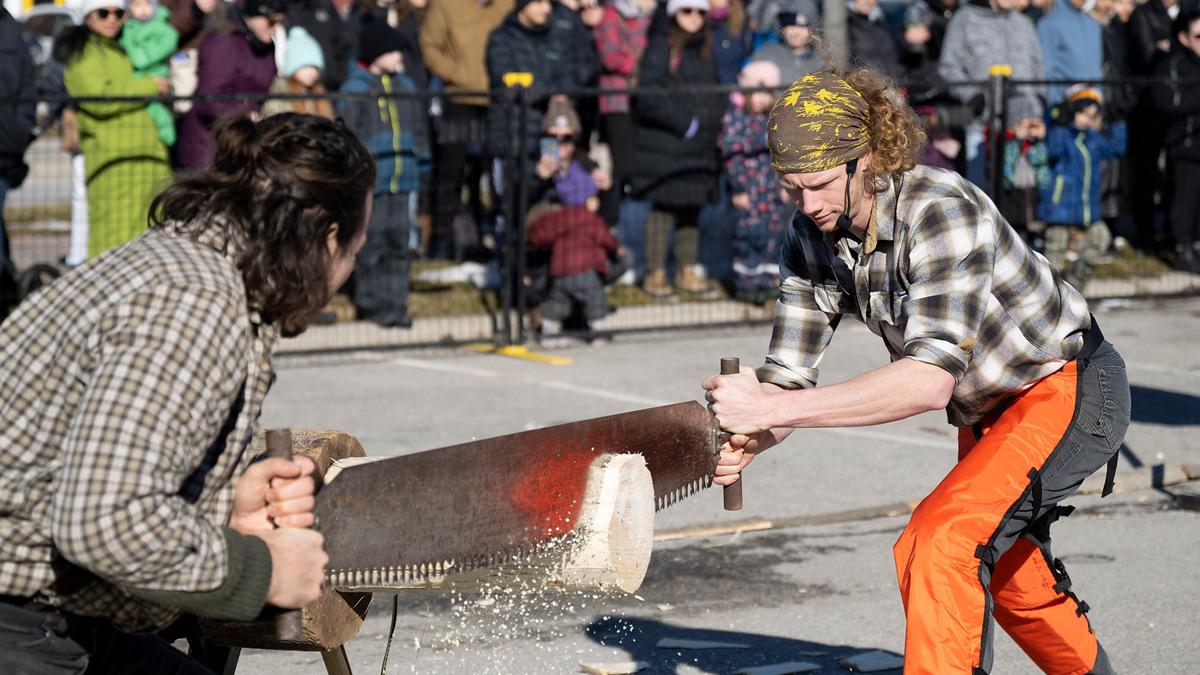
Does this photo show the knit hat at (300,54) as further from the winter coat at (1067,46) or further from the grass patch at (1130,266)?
the grass patch at (1130,266)

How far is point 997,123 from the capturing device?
12.9 metres

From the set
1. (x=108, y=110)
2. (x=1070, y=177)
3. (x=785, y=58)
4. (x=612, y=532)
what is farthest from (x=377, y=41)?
(x=612, y=532)

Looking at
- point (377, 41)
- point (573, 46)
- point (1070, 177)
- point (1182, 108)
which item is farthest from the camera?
point (1182, 108)

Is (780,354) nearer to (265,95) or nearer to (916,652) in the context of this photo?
(916,652)

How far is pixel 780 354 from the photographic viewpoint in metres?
4.61

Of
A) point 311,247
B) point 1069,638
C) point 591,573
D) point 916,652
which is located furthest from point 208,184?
point 1069,638

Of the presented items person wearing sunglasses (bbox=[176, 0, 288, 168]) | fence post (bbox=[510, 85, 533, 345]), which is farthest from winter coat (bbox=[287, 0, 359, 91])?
fence post (bbox=[510, 85, 533, 345])

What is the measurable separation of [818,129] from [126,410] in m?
1.96

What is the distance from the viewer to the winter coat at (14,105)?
10664mm

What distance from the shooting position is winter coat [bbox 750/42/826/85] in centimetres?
1320

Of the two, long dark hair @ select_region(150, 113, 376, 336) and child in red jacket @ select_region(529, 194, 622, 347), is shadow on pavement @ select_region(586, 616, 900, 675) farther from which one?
child in red jacket @ select_region(529, 194, 622, 347)

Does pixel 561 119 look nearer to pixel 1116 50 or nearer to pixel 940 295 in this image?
pixel 1116 50

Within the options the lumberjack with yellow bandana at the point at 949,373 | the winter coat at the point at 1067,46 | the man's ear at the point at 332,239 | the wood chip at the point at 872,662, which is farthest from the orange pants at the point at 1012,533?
the winter coat at the point at 1067,46

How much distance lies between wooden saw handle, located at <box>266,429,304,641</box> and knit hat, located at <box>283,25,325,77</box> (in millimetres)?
8628
